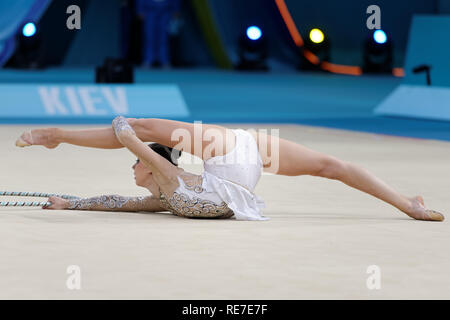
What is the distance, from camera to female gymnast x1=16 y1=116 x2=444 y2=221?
5.01 meters

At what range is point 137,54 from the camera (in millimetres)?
21719

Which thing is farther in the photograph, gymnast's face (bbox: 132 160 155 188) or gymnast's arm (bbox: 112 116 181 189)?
gymnast's face (bbox: 132 160 155 188)

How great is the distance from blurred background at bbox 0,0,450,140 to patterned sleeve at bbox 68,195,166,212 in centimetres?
607

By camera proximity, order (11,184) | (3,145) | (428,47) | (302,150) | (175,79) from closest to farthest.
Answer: (302,150)
(11,184)
(3,145)
(428,47)
(175,79)

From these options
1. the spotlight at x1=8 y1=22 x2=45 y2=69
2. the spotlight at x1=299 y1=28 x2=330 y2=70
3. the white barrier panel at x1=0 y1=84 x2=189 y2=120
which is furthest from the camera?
the spotlight at x1=299 y1=28 x2=330 y2=70

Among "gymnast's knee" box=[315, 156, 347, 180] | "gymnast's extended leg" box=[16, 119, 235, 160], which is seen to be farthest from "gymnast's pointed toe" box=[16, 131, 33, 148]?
"gymnast's knee" box=[315, 156, 347, 180]

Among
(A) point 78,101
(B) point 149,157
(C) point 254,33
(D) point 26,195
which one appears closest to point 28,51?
(C) point 254,33

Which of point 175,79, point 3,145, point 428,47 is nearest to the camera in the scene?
point 3,145

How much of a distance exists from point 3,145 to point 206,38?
1336cm

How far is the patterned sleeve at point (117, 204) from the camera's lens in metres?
5.36

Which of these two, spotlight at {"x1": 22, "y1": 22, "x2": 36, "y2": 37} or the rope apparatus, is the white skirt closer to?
the rope apparatus

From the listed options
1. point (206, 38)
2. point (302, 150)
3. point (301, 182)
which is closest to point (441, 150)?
point (301, 182)
